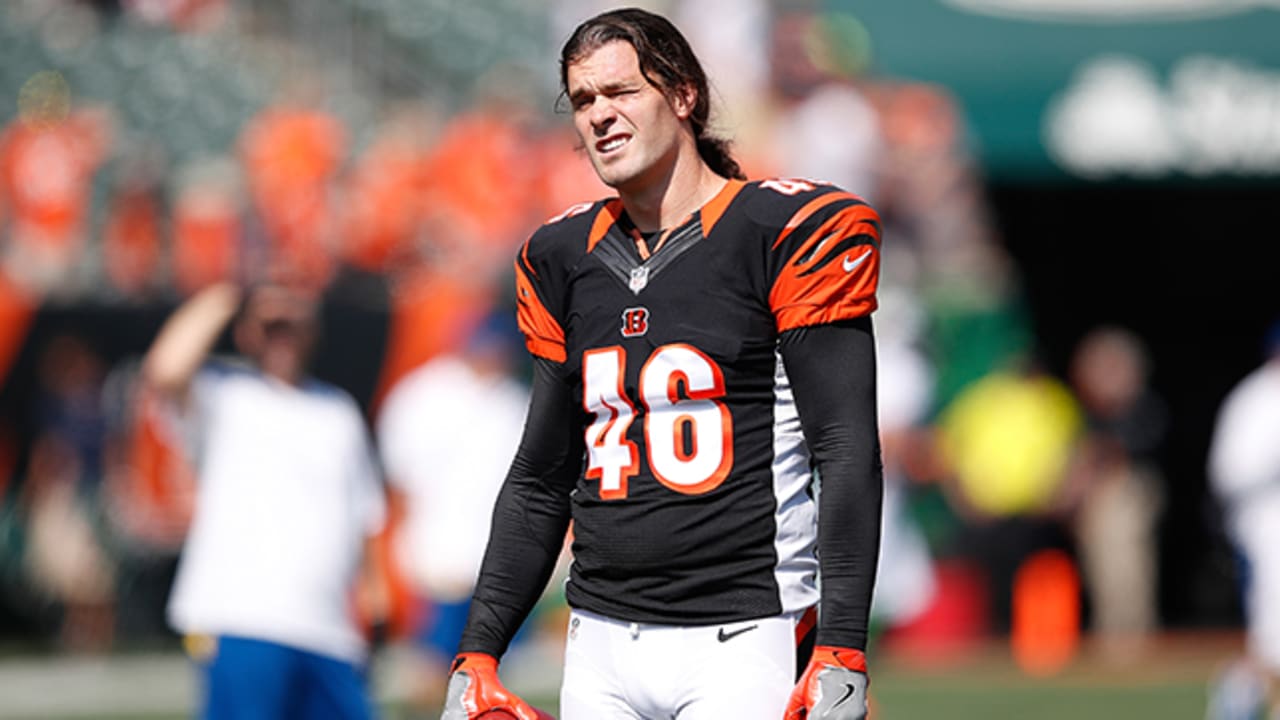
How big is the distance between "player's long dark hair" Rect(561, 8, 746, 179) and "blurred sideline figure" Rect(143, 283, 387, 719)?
2.78 metres

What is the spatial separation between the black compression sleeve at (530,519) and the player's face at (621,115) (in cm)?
43

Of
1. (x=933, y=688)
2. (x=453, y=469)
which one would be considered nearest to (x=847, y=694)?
(x=453, y=469)

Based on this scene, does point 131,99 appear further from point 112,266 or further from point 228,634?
point 228,634

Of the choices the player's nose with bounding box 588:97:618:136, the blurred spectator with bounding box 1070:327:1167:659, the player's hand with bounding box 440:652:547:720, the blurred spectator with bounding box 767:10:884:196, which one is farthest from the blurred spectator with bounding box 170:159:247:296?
the player's nose with bounding box 588:97:618:136

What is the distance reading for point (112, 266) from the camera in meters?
14.3

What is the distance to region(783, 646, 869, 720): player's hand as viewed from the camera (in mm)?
3248

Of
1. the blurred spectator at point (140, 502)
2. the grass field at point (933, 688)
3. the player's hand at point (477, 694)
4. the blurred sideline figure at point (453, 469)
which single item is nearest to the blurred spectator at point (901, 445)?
the grass field at point (933, 688)

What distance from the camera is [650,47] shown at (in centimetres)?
360

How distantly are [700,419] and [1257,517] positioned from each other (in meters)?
6.04

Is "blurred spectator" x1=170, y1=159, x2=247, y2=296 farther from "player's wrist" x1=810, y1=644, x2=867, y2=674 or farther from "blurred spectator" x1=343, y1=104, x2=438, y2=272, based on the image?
"player's wrist" x1=810, y1=644, x2=867, y2=674

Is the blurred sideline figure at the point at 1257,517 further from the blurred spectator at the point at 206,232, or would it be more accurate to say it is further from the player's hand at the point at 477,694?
the blurred spectator at the point at 206,232

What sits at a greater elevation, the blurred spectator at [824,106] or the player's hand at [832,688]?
the blurred spectator at [824,106]

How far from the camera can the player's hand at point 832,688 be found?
3.25 m

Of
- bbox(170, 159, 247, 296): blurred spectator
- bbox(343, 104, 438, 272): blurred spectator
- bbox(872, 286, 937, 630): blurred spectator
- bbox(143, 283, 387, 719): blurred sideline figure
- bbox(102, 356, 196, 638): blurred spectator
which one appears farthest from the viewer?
bbox(343, 104, 438, 272): blurred spectator
